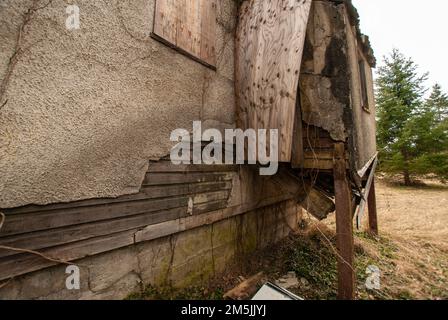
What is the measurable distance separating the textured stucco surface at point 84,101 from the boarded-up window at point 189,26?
0.13 meters

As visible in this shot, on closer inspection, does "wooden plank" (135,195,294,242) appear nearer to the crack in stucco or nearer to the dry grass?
the crack in stucco

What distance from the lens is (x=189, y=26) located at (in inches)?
127

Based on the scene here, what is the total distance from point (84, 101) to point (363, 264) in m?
5.22

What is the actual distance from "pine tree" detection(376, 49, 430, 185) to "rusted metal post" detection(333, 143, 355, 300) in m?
14.4

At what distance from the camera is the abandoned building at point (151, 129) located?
184 cm

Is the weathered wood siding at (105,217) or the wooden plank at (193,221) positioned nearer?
the weathered wood siding at (105,217)

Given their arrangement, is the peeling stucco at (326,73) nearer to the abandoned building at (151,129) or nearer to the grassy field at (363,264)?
the abandoned building at (151,129)

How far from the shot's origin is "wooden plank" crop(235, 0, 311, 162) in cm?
325

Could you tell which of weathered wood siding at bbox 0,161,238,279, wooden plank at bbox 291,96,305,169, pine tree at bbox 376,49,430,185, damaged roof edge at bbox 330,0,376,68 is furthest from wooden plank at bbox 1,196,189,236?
pine tree at bbox 376,49,430,185

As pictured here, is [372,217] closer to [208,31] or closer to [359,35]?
[359,35]

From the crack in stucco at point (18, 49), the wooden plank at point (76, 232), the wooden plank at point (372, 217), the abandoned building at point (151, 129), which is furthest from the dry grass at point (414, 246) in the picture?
the crack in stucco at point (18, 49)

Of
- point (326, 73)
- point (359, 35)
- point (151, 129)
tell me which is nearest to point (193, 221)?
point (151, 129)
